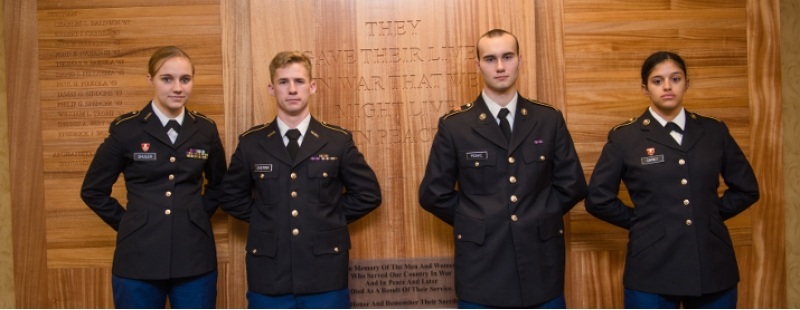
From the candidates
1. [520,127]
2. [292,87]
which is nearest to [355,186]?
[292,87]

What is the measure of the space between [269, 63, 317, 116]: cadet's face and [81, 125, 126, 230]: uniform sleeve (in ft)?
2.55

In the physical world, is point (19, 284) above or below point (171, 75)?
below

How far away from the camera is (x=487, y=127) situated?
10.4ft

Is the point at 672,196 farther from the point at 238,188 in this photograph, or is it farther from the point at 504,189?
the point at 238,188

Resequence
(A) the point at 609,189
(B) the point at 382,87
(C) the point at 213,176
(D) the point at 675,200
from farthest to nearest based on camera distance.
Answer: (B) the point at 382,87 < (C) the point at 213,176 < (A) the point at 609,189 < (D) the point at 675,200

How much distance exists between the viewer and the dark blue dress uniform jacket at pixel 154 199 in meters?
3.19

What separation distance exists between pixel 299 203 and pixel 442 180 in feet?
2.13

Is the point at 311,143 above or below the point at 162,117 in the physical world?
below

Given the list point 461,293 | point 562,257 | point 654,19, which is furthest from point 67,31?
point 654,19

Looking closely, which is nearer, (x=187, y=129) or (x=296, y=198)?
(x=296, y=198)

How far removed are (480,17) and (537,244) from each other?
1320 millimetres

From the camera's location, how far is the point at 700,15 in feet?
12.6

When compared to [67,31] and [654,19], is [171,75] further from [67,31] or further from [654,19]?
[654,19]

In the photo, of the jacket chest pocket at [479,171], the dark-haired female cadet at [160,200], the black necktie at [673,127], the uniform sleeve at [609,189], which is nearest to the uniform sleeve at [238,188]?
the dark-haired female cadet at [160,200]
